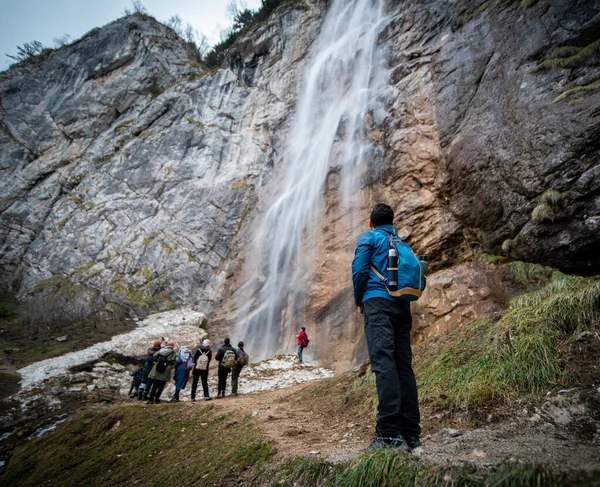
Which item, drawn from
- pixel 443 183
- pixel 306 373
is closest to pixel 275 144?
pixel 443 183

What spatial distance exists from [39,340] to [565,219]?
803 inches

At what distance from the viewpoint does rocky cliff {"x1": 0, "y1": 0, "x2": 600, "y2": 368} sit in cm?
860

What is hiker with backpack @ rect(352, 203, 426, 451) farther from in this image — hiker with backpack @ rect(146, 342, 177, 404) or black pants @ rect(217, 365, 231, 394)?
hiker with backpack @ rect(146, 342, 177, 404)

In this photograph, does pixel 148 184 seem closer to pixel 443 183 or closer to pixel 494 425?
pixel 443 183

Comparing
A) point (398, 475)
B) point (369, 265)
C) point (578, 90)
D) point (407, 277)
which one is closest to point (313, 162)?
point (578, 90)

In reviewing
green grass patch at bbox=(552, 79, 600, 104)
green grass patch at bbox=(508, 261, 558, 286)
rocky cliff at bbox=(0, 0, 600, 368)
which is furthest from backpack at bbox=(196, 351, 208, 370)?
green grass patch at bbox=(552, 79, 600, 104)

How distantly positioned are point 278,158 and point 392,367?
1843 cm

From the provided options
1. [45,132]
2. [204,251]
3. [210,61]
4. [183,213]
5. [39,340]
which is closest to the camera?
[39,340]

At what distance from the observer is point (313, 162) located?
16812 mm

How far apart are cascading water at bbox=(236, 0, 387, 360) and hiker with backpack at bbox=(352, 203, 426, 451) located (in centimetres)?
1000

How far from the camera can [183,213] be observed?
72.1ft

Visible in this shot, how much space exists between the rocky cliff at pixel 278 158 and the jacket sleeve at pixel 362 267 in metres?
6.04

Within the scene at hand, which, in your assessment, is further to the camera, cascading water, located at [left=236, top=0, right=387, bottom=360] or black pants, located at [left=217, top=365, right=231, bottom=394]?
cascading water, located at [left=236, top=0, right=387, bottom=360]

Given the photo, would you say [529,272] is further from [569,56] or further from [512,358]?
[569,56]
